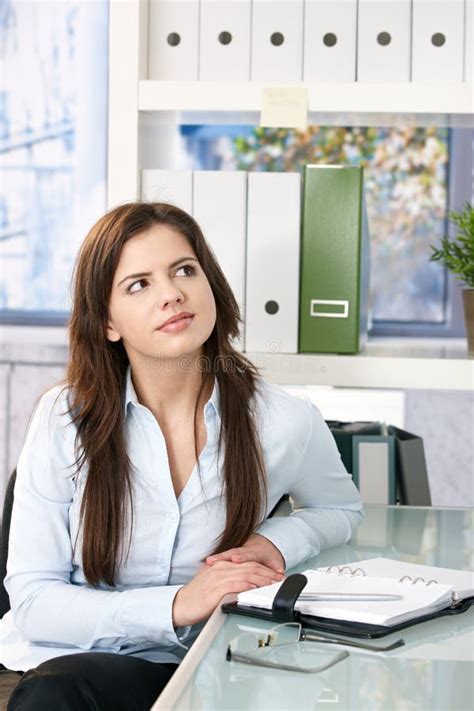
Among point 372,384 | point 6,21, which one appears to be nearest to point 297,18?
point 372,384

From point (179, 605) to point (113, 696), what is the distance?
0.43 feet

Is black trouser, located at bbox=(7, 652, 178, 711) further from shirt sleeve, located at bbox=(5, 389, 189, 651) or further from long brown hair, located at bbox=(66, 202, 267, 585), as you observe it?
long brown hair, located at bbox=(66, 202, 267, 585)

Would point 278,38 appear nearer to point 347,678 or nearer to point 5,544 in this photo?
point 5,544

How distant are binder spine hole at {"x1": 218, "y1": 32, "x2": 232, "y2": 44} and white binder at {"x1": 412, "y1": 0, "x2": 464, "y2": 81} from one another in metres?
0.33

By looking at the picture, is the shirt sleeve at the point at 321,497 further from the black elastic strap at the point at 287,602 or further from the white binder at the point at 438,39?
the white binder at the point at 438,39

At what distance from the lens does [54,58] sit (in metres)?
3.67

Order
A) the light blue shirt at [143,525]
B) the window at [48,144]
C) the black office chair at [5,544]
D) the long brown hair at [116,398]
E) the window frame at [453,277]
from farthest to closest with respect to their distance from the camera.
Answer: the window at [48,144]
the window frame at [453,277]
the black office chair at [5,544]
the long brown hair at [116,398]
the light blue shirt at [143,525]

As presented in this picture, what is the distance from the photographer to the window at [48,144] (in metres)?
3.64

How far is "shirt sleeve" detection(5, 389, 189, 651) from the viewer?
1.28 metres

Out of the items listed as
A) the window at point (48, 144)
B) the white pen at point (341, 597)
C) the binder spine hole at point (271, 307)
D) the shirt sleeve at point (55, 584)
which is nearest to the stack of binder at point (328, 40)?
the binder spine hole at point (271, 307)

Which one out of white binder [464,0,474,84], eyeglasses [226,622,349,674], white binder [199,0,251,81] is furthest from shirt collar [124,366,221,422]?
white binder [464,0,474,84]

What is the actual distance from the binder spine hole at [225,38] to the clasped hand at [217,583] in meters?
0.99

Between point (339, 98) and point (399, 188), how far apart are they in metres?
1.73

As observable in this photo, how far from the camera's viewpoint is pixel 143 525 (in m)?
1.43
